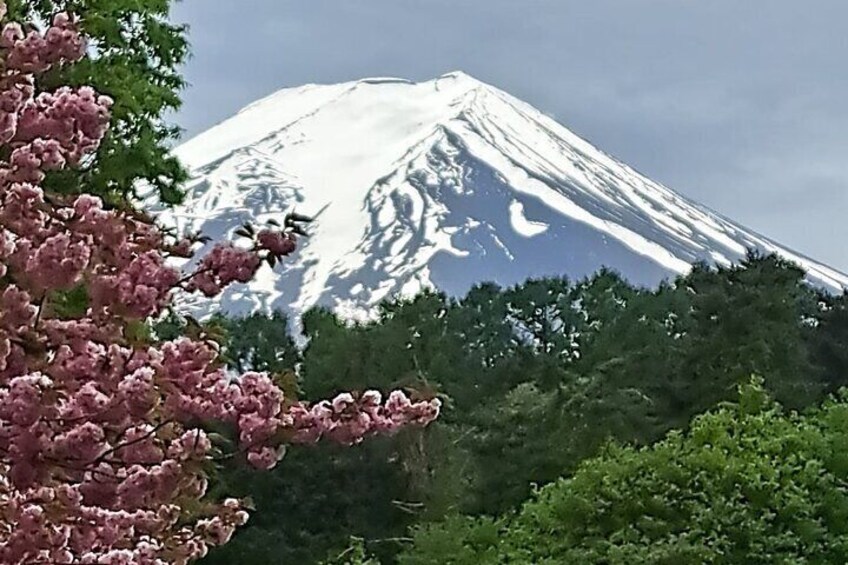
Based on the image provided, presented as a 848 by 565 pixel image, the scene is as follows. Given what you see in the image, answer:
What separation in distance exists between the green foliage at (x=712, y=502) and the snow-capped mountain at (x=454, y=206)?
85889 millimetres

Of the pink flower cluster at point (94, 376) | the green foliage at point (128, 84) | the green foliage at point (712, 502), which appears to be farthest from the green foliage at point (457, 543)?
the pink flower cluster at point (94, 376)

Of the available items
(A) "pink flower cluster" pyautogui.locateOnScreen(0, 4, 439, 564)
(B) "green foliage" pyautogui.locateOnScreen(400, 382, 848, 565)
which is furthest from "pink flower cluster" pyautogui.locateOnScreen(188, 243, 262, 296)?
(B) "green foliage" pyautogui.locateOnScreen(400, 382, 848, 565)

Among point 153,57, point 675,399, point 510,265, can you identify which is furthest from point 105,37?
point 510,265

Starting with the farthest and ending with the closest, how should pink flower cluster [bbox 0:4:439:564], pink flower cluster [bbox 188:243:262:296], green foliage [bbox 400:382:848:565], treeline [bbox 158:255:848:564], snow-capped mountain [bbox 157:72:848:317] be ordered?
snow-capped mountain [bbox 157:72:848:317] < treeline [bbox 158:255:848:564] < green foliage [bbox 400:382:848:565] < pink flower cluster [bbox 188:243:262:296] < pink flower cluster [bbox 0:4:439:564]

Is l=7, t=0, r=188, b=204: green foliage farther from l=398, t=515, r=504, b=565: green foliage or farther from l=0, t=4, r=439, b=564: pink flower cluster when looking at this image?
l=398, t=515, r=504, b=565: green foliage

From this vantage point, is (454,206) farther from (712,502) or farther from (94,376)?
(94,376)

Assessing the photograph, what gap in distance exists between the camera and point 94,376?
2887mm

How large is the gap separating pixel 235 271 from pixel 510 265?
11718 centimetres

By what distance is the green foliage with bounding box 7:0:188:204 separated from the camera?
855cm

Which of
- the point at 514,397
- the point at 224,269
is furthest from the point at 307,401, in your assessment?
the point at 514,397

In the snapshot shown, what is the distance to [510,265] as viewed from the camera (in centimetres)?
12012

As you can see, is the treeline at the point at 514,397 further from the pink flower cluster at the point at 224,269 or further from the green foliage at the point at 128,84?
the pink flower cluster at the point at 224,269

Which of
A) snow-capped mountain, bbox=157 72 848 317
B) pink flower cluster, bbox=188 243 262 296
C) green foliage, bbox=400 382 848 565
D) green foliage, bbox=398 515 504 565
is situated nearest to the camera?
pink flower cluster, bbox=188 243 262 296

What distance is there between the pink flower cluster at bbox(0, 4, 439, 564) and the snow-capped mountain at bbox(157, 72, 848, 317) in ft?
310
